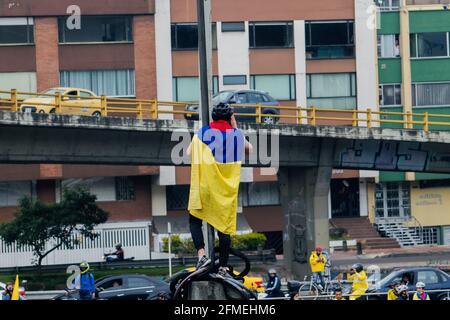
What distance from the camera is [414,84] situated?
2391 inches

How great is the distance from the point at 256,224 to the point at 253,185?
7.46 ft

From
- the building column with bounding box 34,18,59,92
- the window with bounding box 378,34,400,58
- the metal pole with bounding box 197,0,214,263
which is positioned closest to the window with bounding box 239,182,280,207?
the window with bounding box 378,34,400,58

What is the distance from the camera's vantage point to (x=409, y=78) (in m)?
60.6

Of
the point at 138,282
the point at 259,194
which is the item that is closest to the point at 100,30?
the point at 259,194

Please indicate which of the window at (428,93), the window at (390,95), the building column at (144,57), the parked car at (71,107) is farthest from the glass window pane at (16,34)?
the window at (428,93)

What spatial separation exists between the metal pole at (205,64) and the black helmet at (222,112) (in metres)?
0.10

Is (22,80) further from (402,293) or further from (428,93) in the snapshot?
(402,293)

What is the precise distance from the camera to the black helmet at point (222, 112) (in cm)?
801

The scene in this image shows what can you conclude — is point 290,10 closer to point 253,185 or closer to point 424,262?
point 253,185

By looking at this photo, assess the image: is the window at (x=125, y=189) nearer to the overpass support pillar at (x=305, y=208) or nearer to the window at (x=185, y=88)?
the window at (x=185, y=88)

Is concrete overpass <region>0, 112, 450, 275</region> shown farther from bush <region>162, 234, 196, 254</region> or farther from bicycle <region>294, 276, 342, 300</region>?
bicycle <region>294, 276, 342, 300</region>

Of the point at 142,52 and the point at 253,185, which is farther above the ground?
the point at 142,52
